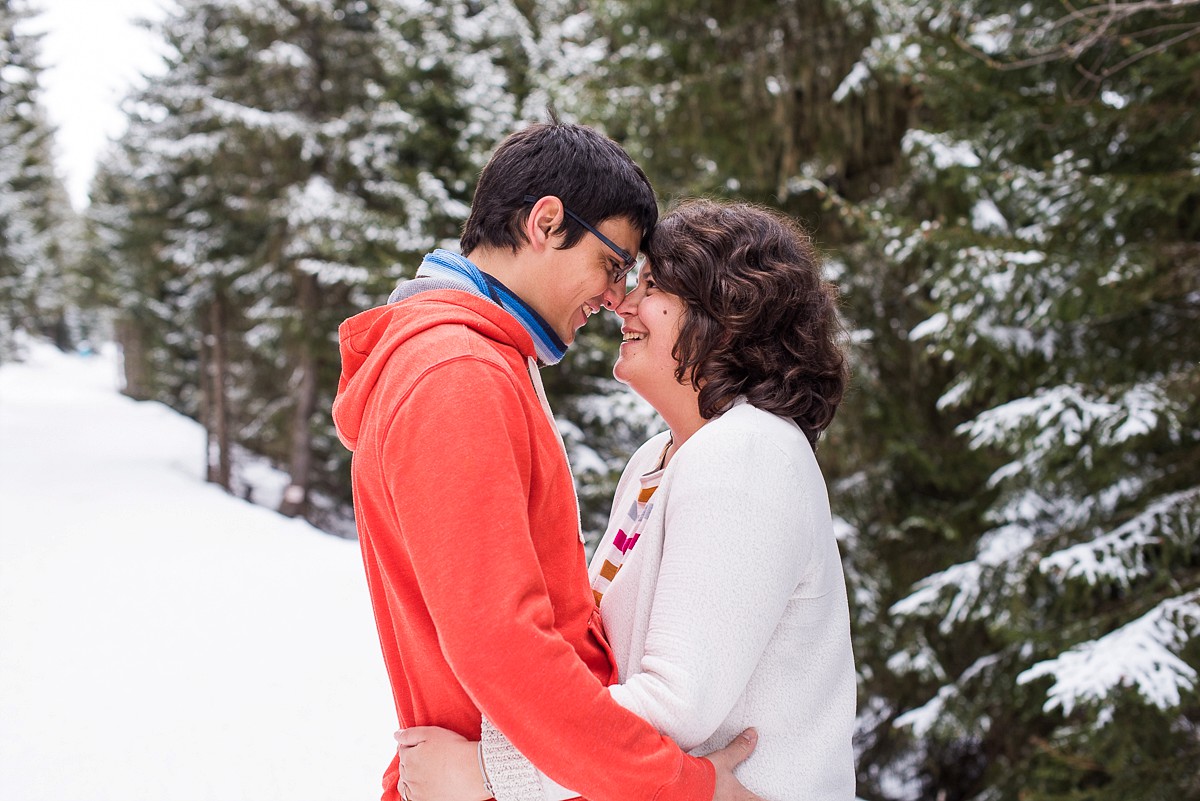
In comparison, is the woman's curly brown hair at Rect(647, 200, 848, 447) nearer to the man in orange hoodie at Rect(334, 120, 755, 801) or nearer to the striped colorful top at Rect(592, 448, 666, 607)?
the man in orange hoodie at Rect(334, 120, 755, 801)

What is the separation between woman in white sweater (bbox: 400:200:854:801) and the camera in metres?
1.37

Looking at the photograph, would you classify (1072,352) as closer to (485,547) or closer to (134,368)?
(485,547)

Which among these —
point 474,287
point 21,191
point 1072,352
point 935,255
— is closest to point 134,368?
point 21,191

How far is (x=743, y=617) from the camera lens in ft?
4.53

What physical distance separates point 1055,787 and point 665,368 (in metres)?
4.93

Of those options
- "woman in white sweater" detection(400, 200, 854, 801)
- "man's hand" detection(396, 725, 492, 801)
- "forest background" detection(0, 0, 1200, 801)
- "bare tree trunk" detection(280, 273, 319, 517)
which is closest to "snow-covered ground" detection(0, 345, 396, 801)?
"bare tree trunk" detection(280, 273, 319, 517)

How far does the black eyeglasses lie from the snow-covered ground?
12.0ft

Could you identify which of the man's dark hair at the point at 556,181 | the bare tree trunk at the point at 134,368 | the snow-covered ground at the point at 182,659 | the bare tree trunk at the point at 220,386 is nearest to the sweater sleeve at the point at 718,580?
the man's dark hair at the point at 556,181

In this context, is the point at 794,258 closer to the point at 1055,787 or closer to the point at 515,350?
the point at 515,350

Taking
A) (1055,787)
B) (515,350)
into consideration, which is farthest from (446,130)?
(515,350)

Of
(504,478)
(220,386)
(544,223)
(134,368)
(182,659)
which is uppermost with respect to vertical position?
(544,223)

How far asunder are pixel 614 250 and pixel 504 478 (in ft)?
1.82

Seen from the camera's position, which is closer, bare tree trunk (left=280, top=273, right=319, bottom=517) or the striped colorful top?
the striped colorful top

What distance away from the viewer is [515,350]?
4.78 ft
